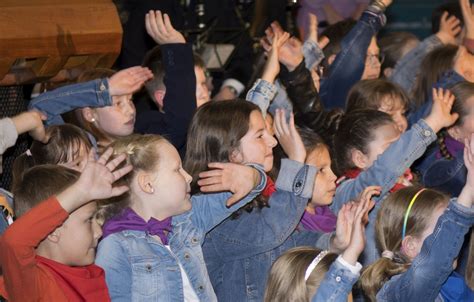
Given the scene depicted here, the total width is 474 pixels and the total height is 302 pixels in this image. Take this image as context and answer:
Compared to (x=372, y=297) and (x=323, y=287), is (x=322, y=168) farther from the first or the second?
(x=323, y=287)

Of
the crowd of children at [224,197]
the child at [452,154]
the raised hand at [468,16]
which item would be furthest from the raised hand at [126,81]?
the raised hand at [468,16]

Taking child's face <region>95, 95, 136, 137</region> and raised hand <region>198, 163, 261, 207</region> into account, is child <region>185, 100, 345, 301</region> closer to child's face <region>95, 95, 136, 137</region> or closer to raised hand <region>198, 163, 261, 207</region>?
raised hand <region>198, 163, 261, 207</region>

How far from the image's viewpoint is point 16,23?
175 inches

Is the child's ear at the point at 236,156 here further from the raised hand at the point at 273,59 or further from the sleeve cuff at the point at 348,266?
the sleeve cuff at the point at 348,266

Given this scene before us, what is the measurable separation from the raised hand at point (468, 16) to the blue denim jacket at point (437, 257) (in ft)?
9.55

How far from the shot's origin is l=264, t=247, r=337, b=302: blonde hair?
11.3 ft

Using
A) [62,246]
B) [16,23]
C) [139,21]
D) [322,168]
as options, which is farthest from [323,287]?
[139,21]

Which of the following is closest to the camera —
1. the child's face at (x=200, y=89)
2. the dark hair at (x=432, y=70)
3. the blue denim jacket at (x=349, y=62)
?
the child's face at (x=200, y=89)

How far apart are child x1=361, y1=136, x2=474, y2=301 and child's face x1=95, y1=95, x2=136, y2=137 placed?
1184 mm

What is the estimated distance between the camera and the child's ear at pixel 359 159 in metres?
4.87

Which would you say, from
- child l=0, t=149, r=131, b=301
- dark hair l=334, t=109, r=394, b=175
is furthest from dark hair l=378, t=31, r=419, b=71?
child l=0, t=149, r=131, b=301

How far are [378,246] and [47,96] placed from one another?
1506 mm

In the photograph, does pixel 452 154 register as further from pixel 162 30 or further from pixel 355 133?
pixel 162 30

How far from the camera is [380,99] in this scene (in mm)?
5398
